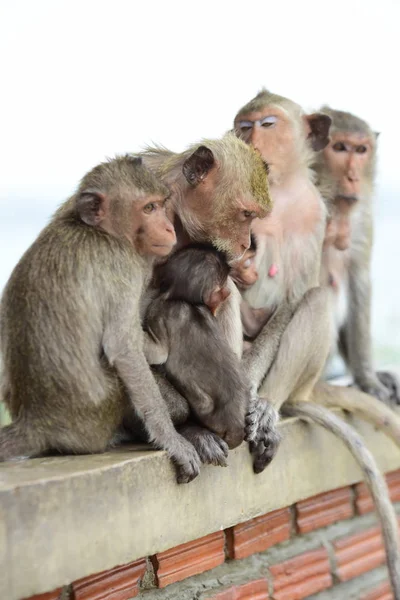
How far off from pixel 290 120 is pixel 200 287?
0.93 m

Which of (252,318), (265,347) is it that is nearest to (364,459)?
(265,347)

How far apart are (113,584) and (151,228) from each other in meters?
0.86

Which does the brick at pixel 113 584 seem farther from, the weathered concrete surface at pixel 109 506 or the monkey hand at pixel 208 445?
the monkey hand at pixel 208 445

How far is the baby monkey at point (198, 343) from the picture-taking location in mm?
2443

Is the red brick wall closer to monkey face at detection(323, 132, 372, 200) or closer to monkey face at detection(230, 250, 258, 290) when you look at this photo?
monkey face at detection(230, 250, 258, 290)

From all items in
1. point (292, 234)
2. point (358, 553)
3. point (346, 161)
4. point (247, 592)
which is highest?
point (346, 161)

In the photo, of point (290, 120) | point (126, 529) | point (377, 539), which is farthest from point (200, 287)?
point (377, 539)

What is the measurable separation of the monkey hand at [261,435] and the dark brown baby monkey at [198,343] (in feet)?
0.32

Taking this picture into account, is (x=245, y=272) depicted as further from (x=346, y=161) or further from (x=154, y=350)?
(x=346, y=161)

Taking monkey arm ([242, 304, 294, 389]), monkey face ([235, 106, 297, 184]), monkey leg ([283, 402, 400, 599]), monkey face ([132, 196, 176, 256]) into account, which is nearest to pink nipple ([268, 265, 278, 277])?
monkey arm ([242, 304, 294, 389])

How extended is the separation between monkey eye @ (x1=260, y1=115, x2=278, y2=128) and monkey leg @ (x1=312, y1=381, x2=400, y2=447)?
957mm

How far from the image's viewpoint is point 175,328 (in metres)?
2.45

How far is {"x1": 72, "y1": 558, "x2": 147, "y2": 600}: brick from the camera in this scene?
2135 mm

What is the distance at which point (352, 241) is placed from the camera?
3766mm
